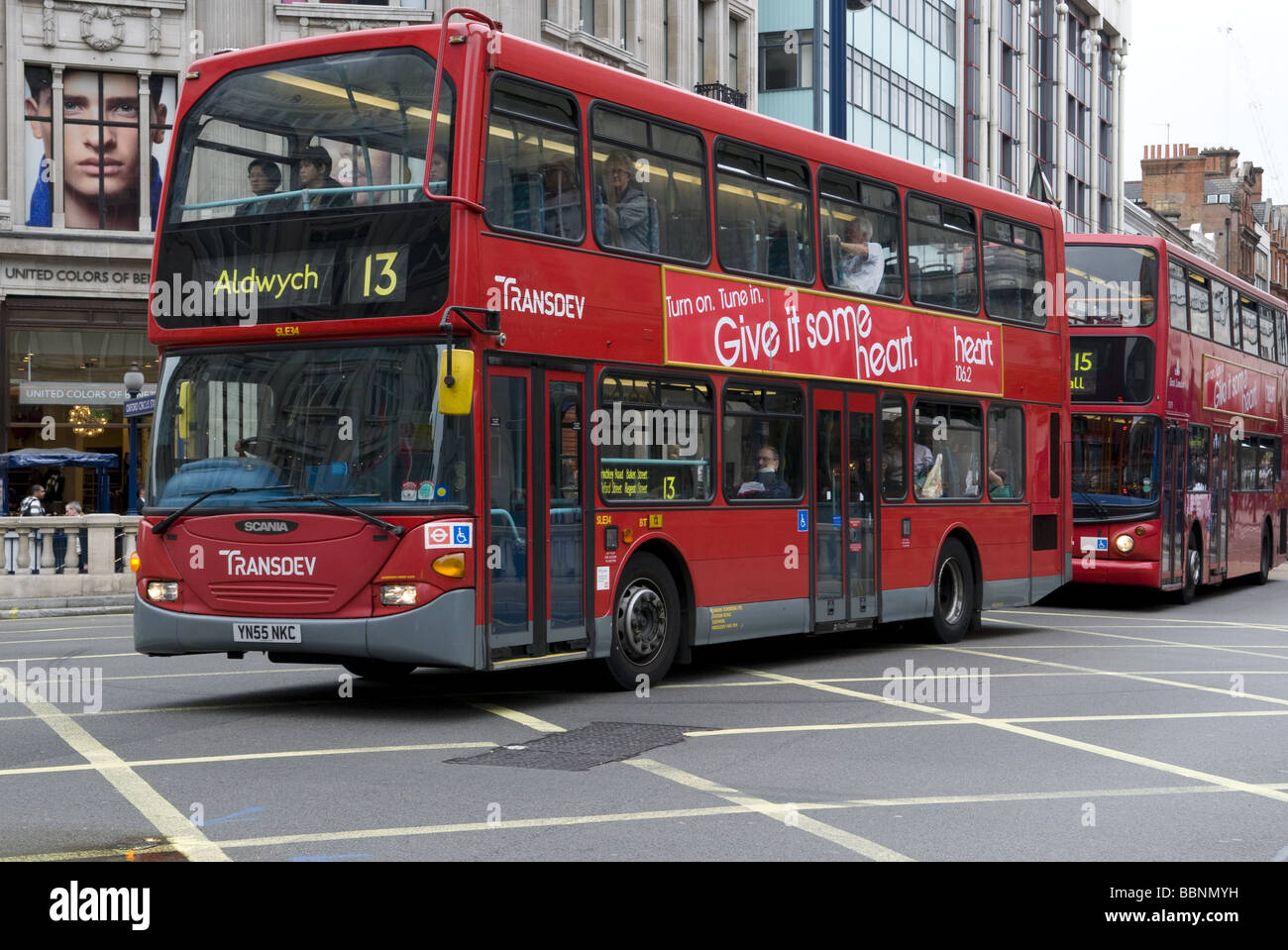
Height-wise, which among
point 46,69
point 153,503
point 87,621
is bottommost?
point 87,621

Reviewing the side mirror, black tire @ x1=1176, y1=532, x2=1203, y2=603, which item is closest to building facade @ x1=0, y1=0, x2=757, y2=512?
black tire @ x1=1176, y1=532, x2=1203, y2=603

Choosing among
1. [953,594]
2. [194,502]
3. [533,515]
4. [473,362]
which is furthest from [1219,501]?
[194,502]

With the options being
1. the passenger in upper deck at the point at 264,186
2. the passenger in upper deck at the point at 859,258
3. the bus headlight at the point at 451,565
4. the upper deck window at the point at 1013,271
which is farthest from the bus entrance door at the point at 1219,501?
the passenger in upper deck at the point at 264,186

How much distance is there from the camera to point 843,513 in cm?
1444

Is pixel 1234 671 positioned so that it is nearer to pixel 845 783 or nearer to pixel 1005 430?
pixel 1005 430

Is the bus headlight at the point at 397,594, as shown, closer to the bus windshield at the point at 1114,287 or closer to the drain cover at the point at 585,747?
the drain cover at the point at 585,747

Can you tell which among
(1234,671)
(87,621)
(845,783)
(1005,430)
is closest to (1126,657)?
(1234,671)

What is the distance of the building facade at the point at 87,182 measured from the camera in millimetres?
31109

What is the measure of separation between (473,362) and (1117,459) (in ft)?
43.2

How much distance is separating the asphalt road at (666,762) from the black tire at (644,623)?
218 mm

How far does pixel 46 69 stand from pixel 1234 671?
2554cm

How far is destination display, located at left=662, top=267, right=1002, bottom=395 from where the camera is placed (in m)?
12.4

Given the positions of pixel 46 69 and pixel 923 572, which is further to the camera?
pixel 46 69

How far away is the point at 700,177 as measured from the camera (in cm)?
1252
